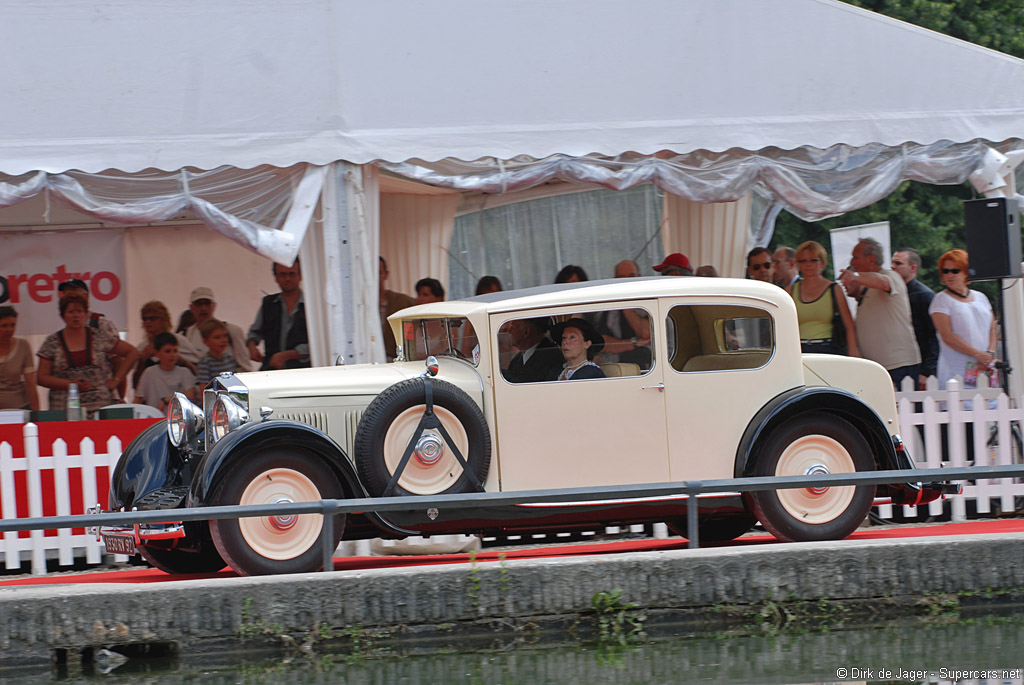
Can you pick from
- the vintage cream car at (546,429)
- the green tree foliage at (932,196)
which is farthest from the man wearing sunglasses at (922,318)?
the green tree foliage at (932,196)

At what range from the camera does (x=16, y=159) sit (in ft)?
25.6

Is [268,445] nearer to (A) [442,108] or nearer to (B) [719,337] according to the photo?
(B) [719,337]

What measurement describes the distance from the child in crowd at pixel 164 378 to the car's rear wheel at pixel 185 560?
9.03ft

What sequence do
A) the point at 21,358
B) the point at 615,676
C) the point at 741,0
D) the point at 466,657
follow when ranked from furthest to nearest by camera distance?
the point at 21,358 < the point at 741,0 < the point at 466,657 < the point at 615,676

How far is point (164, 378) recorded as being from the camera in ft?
31.4

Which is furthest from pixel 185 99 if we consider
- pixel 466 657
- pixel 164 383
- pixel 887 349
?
Answer: pixel 887 349

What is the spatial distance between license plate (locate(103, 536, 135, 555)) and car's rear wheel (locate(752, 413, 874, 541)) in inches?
128

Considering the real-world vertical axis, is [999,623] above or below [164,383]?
below

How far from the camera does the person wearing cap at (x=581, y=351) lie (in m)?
6.55

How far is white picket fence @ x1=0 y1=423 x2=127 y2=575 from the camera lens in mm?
7621

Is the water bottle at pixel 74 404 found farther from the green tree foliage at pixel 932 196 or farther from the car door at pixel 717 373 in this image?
the green tree foliage at pixel 932 196

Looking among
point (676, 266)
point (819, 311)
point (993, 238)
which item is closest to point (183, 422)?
point (676, 266)

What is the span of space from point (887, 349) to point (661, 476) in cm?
355

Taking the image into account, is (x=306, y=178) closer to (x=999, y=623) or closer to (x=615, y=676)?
(x=615, y=676)
